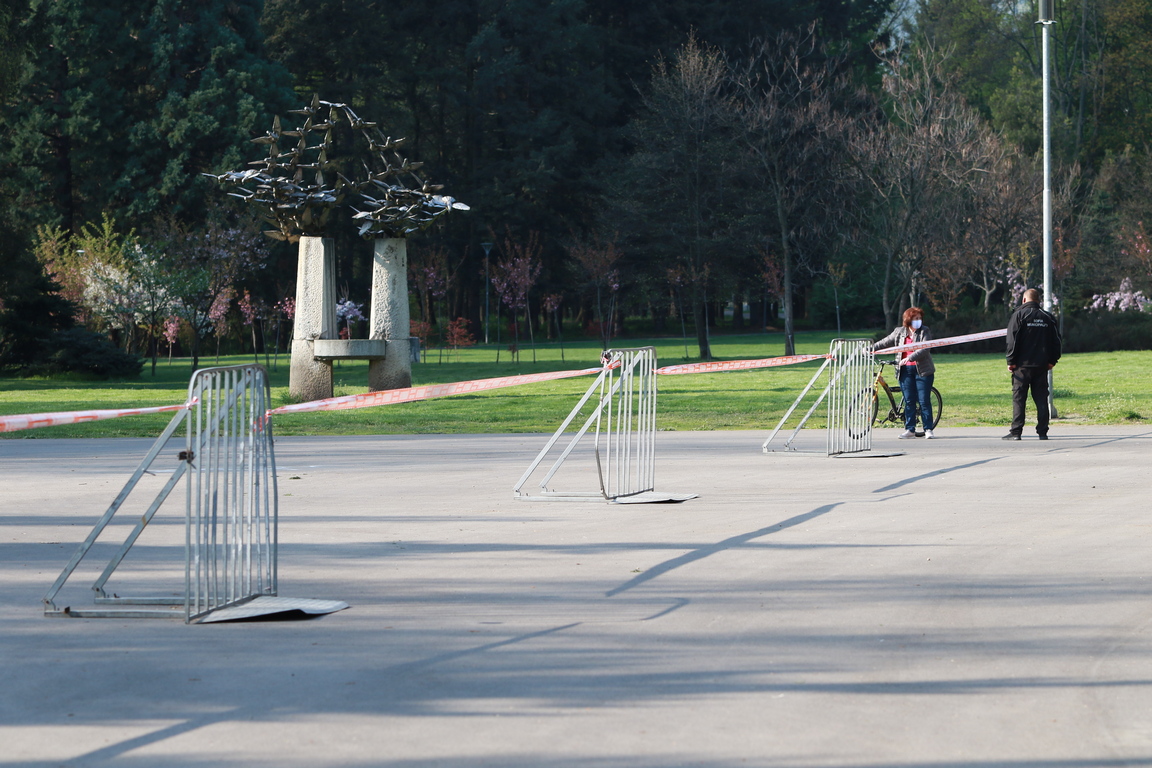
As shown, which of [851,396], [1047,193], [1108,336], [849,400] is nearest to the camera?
[849,400]

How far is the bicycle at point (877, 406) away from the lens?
16.2 meters

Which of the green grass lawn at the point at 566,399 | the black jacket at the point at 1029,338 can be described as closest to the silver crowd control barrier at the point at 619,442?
the black jacket at the point at 1029,338

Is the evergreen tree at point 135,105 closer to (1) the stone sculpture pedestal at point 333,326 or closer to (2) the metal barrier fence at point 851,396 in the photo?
(1) the stone sculpture pedestal at point 333,326

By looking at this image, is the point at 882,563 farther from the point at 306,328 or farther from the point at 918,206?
the point at 918,206

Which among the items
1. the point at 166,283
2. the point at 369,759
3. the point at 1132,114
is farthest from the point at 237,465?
the point at 1132,114

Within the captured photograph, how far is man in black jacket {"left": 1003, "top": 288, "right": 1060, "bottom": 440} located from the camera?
17578mm

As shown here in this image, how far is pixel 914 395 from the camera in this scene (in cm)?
1825

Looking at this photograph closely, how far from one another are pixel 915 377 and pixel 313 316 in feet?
47.1

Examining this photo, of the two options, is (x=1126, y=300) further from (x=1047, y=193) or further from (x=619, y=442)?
(x=619, y=442)

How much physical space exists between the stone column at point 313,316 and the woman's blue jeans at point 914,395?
44.9ft

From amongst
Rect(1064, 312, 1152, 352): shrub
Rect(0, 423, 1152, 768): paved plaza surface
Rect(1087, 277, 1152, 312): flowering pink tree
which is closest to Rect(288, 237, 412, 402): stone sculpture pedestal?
Rect(0, 423, 1152, 768): paved plaza surface

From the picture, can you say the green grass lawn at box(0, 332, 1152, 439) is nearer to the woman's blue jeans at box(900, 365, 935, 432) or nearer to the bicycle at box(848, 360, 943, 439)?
the bicycle at box(848, 360, 943, 439)

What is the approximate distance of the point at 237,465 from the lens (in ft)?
25.1

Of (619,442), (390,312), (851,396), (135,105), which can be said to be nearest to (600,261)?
(135,105)
